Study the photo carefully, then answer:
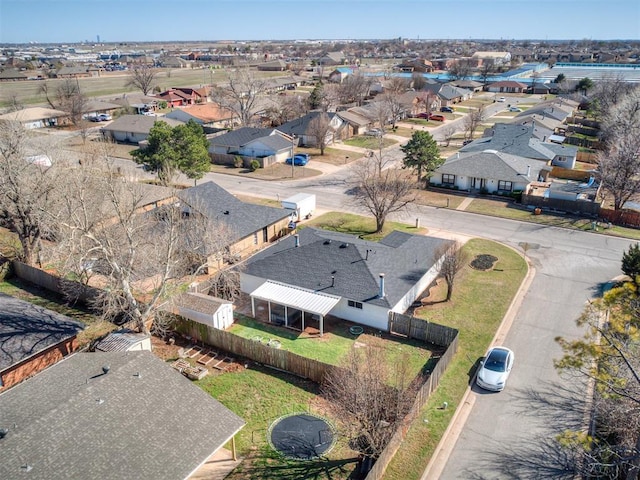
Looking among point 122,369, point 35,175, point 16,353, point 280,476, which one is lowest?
point 280,476

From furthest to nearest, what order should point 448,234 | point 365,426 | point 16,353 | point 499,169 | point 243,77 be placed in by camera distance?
point 243,77
point 499,169
point 448,234
point 16,353
point 365,426

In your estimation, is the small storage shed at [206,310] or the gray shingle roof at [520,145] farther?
the gray shingle roof at [520,145]

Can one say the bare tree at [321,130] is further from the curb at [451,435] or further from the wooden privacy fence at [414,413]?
the wooden privacy fence at [414,413]

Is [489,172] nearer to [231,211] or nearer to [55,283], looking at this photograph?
[231,211]

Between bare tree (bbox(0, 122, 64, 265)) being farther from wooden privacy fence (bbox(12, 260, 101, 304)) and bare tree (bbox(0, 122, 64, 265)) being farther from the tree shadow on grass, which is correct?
the tree shadow on grass

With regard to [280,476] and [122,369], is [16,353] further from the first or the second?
[280,476]

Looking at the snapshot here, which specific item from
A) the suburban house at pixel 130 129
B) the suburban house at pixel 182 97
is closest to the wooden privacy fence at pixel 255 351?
the suburban house at pixel 130 129

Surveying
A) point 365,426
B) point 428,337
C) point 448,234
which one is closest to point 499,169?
point 448,234
